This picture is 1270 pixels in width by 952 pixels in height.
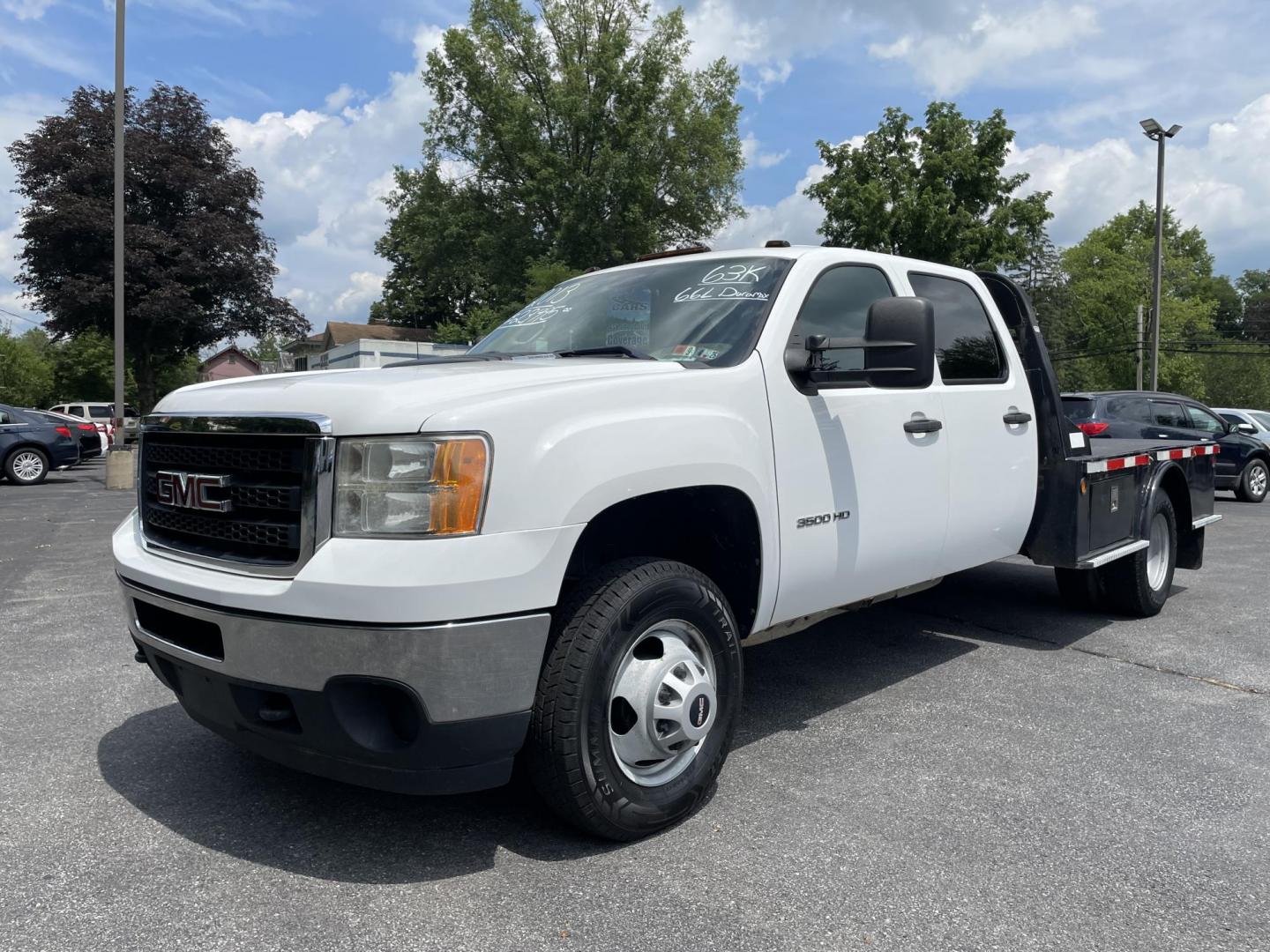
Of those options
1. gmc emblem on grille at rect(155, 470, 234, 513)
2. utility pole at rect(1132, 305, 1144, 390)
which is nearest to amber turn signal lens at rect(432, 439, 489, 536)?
gmc emblem on grille at rect(155, 470, 234, 513)

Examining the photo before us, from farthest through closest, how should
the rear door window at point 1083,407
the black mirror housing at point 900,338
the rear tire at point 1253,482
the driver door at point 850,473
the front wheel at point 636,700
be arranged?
the rear tire at point 1253,482 → the rear door window at point 1083,407 → the driver door at point 850,473 → the black mirror housing at point 900,338 → the front wheel at point 636,700

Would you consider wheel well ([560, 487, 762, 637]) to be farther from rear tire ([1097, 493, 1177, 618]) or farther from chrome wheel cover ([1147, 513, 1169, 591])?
chrome wheel cover ([1147, 513, 1169, 591])

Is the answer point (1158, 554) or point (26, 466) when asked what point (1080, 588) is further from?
point (26, 466)

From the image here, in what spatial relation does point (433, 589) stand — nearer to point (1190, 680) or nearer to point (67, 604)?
point (1190, 680)

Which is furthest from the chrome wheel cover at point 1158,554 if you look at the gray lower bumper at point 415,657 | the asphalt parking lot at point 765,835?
the gray lower bumper at point 415,657

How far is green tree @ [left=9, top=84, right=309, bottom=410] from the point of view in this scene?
34031 millimetres

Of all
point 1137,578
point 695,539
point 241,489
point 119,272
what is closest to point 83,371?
point 119,272

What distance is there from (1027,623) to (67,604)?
6201mm

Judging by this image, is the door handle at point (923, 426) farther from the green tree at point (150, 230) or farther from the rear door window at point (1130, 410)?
the green tree at point (150, 230)

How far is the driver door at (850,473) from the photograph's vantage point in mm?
3574

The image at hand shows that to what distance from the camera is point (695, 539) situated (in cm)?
Result: 357

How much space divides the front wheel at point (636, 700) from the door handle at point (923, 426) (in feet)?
4.32

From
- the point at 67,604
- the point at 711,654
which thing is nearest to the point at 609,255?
the point at 67,604

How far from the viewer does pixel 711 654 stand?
10.6 ft
